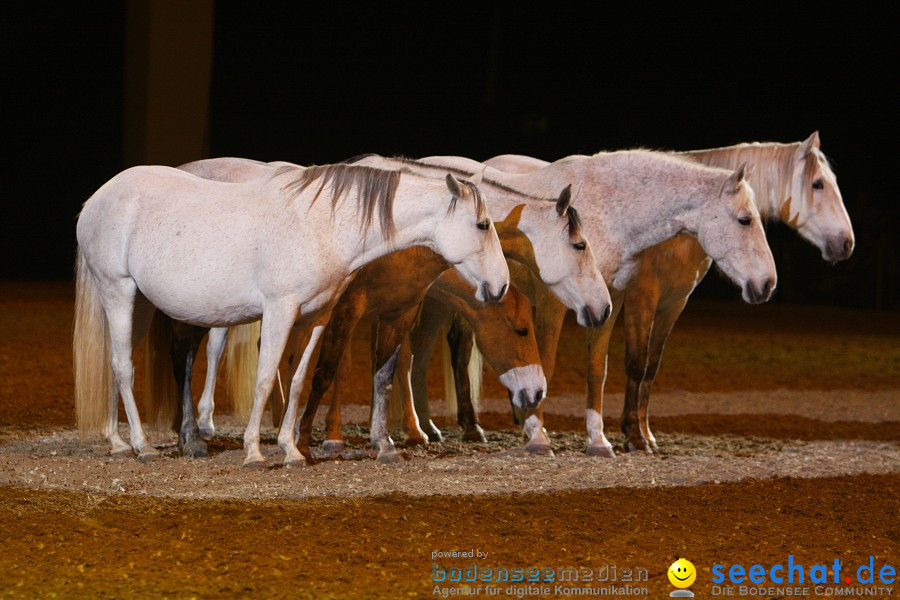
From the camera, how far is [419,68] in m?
25.8

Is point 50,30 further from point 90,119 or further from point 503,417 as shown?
point 503,417

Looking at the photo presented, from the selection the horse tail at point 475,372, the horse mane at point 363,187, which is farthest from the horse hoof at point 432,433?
the horse mane at point 363,187

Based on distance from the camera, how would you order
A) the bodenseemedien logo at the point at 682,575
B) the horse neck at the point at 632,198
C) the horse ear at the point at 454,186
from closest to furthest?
1. the bodenseemedien logo at the point at 682,575
2. the horse ear at the point at 454,186
3. the horse neck at the point at 632,198

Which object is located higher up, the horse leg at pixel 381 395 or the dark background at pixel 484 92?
the dark background at pixel 484 92

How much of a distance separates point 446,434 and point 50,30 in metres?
19.1

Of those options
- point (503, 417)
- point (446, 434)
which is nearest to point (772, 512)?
point (446, 434)

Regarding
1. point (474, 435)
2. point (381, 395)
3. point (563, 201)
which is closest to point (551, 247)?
point (563, 201)

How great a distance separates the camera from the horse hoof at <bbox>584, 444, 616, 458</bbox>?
271 inches

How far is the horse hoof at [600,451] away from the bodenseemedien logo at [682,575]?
9.07ft

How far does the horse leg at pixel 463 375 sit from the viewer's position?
7762 mm

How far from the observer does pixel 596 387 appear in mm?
7156

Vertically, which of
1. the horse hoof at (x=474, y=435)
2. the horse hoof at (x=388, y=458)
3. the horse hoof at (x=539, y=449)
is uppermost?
the horse hoof at (x=388, y=458)

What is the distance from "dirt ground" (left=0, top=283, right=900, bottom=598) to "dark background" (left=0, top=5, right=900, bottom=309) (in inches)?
600

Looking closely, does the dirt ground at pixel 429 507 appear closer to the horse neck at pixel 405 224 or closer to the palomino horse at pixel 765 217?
the palomino horse at pixel 765 217
